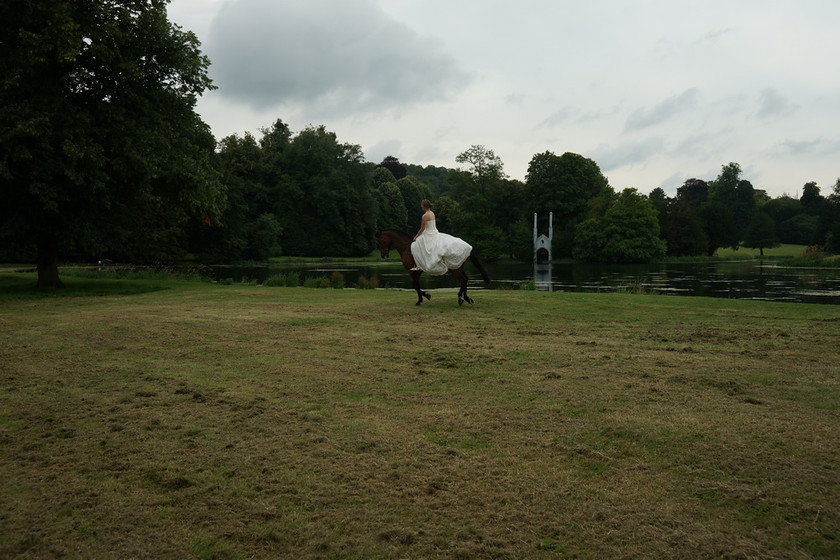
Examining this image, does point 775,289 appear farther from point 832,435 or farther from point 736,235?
point 736,235

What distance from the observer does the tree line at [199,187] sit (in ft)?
56.7

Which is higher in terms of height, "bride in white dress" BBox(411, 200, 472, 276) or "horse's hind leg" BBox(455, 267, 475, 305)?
"bride in white dress" BBox(411, 200, 472, 276)

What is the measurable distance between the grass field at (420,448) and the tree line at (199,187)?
33.1 ft

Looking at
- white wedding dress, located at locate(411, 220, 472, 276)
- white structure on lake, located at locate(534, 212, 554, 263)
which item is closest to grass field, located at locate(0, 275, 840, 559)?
white wedding dress, located at locate(411, 220, 472, 276)

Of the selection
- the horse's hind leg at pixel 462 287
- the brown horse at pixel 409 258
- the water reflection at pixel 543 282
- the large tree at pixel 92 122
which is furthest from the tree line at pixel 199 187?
the water reflection at pixel 543 282

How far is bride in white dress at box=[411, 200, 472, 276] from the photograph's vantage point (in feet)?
46.0

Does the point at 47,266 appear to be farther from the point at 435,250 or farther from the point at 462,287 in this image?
the point at 462,287

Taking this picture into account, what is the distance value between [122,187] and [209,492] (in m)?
18.8

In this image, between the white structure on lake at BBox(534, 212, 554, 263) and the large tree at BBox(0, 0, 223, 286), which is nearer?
the large tree at BBox(0, 0, 223, 286)

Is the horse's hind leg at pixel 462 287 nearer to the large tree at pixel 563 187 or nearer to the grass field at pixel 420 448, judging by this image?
the grass field at pixel 420 448

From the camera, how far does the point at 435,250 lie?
14.1m

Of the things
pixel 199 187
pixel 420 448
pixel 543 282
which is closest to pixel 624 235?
pixel 543 282

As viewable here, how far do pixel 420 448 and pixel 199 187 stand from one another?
18.8m

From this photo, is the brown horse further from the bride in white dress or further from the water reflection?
the water reflection
